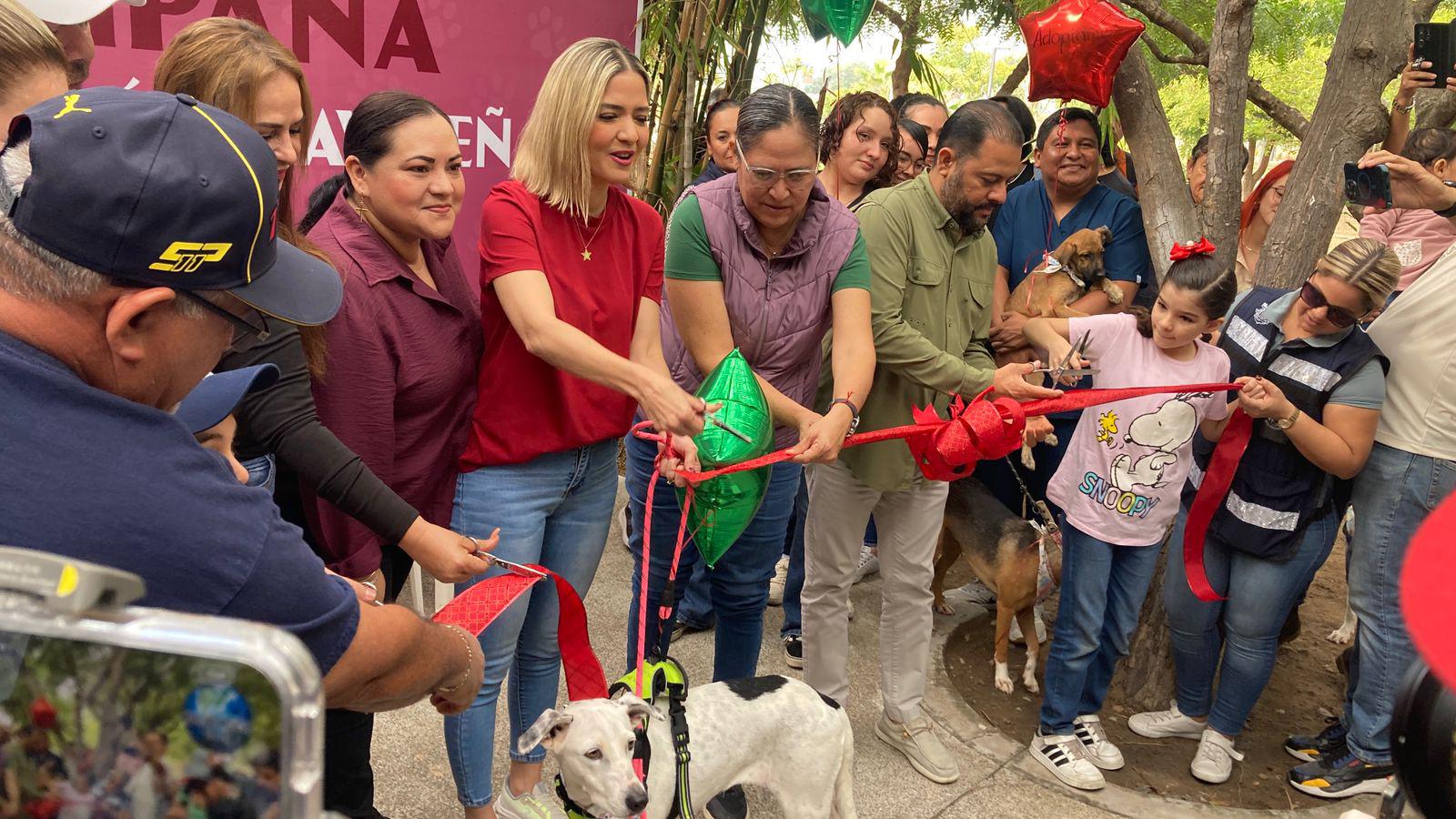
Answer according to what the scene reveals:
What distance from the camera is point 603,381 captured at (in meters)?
2.46

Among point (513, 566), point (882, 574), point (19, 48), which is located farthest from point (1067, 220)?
point (19, 48)

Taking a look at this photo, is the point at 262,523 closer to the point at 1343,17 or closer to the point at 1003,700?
the point at 1003,700

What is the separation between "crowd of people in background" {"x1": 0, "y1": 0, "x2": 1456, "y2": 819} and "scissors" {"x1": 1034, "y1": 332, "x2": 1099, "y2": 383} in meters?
0.02

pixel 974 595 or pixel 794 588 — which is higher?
pixel 794 588

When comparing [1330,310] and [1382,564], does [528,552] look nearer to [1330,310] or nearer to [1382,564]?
[1330,310]

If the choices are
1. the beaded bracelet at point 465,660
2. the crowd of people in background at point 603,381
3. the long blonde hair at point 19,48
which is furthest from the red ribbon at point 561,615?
the long blonde hair at point 19,48

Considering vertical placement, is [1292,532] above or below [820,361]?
below

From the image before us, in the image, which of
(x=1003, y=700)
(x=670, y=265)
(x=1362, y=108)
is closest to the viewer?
(x=670, y=265)

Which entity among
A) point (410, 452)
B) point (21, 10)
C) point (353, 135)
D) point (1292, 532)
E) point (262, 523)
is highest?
point (21, 10)

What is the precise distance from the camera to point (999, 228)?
176 inches

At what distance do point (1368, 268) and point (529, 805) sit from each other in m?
2.91

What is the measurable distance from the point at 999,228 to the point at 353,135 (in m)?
2.96

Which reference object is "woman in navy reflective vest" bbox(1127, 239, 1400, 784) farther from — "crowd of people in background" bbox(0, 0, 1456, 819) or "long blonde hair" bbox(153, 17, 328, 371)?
"long blonde hair" bbox(153, 17, 328, 371)

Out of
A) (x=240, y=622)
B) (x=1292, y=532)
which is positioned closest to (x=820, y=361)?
(x=1292, y=532)
